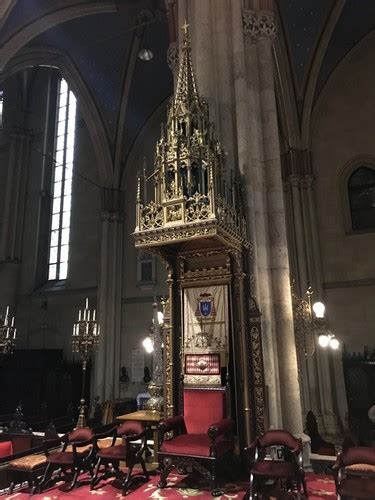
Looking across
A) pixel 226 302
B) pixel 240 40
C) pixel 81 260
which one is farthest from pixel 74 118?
pixel 226 302

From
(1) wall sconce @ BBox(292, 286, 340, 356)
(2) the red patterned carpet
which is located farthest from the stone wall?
(2) the red patterned carpet

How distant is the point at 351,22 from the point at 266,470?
13.9 m

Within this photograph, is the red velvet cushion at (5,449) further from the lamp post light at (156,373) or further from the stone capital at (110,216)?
the stone capital at (110,216)

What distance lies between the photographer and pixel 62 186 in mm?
18391

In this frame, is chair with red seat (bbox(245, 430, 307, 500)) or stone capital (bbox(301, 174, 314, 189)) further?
stone capital (bbox(301, 174, 314, 189))

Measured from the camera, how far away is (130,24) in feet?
46.5

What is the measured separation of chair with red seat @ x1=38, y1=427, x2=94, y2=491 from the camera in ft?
17.7

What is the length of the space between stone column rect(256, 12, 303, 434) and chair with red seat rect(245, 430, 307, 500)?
110 cm

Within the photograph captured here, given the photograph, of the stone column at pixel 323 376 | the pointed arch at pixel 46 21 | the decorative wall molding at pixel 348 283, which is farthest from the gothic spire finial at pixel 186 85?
the decorative wall molding at pixel 348 283

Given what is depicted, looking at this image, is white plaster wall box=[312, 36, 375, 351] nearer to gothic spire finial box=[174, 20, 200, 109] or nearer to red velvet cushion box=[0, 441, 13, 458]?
gothic spire finial box=[174, 20, 200, 109]

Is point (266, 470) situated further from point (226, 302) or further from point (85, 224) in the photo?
point (85, 224)

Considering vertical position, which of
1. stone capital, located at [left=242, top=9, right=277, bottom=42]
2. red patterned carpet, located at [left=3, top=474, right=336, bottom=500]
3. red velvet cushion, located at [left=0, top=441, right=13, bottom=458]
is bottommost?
red patterned carpet, located at [left=3, top=474, right=336, bottom=500]

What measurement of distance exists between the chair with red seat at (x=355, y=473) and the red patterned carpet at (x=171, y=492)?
1.47 feet

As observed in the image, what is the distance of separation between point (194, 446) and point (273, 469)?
1001 mm
